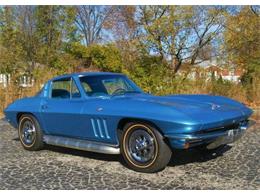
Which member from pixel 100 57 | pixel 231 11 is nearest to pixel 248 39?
pixel 231 11

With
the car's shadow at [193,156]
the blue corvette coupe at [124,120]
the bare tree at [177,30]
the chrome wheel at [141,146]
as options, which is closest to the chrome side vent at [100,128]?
the blue corvette coupe at [124,120]

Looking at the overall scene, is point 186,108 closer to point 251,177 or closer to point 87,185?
point 251,177

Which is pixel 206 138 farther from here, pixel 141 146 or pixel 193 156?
pixel 193 156

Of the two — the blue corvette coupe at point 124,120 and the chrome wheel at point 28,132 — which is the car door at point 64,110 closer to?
the blue corvette coupe at point 124,120

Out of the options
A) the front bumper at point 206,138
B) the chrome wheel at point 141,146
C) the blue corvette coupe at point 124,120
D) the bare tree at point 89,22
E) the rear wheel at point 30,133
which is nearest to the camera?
the front bumper at point 206,138

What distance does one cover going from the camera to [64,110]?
6828 mm

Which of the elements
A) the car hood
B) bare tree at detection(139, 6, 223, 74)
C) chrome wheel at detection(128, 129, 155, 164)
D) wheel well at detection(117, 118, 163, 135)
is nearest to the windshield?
the car hood

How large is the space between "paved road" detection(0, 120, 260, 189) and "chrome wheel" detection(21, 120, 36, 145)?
221 millimetres

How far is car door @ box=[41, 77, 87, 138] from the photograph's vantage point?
259 inches

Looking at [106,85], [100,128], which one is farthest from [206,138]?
[106,85]

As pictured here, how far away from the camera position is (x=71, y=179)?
5.44 m

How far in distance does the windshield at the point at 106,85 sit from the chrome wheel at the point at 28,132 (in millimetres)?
1548

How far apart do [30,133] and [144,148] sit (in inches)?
116

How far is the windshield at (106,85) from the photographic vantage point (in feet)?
Result: 22.5
